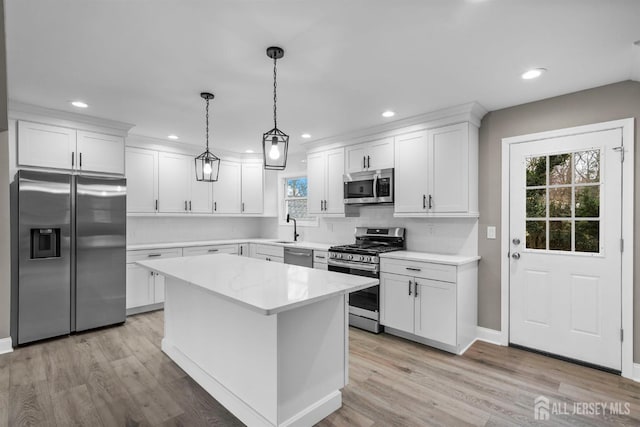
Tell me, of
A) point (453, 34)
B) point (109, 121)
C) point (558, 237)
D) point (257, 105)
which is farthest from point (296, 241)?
point (453, 34)

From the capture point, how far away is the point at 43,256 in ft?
11.1

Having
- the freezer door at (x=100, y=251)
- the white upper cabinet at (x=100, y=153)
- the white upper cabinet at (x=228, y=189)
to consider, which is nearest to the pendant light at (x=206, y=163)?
the freezer door at (x=100, y=251)

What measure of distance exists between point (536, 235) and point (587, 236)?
0.39 metres

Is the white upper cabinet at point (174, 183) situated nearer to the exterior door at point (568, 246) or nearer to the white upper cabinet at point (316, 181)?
the white upper cabinet at point (316, 181)

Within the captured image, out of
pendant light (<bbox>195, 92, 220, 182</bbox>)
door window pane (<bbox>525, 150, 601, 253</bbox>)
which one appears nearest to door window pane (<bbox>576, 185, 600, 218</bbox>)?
door window pane (<bbox>525, 150, 601, 253</bbox>)

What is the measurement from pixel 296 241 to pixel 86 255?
285 centimetres

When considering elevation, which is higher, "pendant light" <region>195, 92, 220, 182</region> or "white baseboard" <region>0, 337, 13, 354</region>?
"pendant light" <region>195, 92, 220, 182</region>

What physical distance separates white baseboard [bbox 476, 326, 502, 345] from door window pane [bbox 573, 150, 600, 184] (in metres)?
1.68

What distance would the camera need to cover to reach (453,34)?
77.9 inches

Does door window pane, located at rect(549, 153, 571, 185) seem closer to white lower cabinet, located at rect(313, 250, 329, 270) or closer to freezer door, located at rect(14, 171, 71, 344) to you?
white lower cabinet, located at rect(313, 250, 329, 270)

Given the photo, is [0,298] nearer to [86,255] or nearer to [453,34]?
[86,255]

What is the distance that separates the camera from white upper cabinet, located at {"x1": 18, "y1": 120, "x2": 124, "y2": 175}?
3418mm

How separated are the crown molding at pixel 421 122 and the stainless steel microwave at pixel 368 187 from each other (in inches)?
18.5

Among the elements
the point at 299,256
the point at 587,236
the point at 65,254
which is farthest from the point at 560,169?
the point at 65,254
